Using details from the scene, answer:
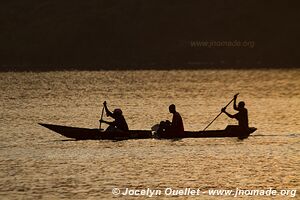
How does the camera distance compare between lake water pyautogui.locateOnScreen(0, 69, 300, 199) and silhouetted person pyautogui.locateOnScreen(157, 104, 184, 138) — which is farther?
silhouetted person pyautogui.locateOnScreen(157, 104, 184, 138)

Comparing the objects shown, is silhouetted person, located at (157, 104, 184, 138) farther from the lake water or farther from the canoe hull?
the lake water

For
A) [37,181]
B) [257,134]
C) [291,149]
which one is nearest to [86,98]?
[257,134]

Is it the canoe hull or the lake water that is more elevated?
the canoe hull

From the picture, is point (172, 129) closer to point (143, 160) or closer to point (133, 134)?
point (133, 134)

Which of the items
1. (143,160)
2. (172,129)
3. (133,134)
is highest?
→ (172,129)

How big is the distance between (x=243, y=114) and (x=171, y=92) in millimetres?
63642

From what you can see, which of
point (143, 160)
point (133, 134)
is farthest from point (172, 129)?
point (143, 160)

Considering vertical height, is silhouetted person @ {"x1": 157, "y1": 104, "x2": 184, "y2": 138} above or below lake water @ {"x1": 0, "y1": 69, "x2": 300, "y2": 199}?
above

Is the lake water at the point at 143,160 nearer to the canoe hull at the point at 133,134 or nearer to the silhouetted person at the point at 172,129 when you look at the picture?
the canoe hull at the point at 133,134

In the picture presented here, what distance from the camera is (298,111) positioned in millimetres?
74750

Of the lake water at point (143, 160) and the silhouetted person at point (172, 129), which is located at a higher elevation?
the silhouetted person at point (172, 129)

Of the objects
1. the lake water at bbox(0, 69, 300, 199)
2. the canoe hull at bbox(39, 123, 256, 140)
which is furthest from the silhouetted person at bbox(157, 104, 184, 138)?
the lake water at bbox(0, 69, 300, 199)

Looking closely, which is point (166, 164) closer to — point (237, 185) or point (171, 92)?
point (237, 185)

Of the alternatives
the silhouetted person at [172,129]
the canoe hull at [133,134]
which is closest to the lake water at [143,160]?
the canoe hull at [133,134]
